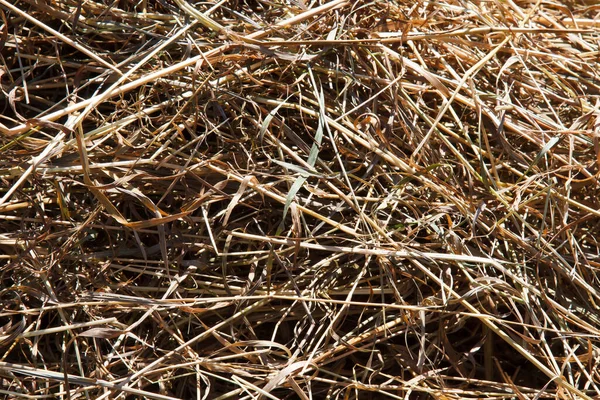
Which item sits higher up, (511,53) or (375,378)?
(511,53)

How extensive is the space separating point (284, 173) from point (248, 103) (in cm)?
13

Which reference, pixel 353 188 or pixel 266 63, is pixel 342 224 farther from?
pixel 266 63

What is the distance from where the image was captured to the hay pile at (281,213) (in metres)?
0.92

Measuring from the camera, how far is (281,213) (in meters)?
1.01

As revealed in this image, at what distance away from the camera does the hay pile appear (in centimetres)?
92

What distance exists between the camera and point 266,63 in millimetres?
1049

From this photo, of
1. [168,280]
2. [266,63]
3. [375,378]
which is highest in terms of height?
[266,63]

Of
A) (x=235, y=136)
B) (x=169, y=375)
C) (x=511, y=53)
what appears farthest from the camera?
(x=511, y=53)

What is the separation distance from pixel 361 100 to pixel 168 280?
388 mm

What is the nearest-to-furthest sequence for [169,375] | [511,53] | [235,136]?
[169,375], [235,136], [511,53]

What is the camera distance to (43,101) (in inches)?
41.0

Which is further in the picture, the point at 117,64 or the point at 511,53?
the point at 511,53

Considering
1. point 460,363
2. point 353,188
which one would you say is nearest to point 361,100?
point 353,188

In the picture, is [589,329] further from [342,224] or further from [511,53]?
[511,53]
